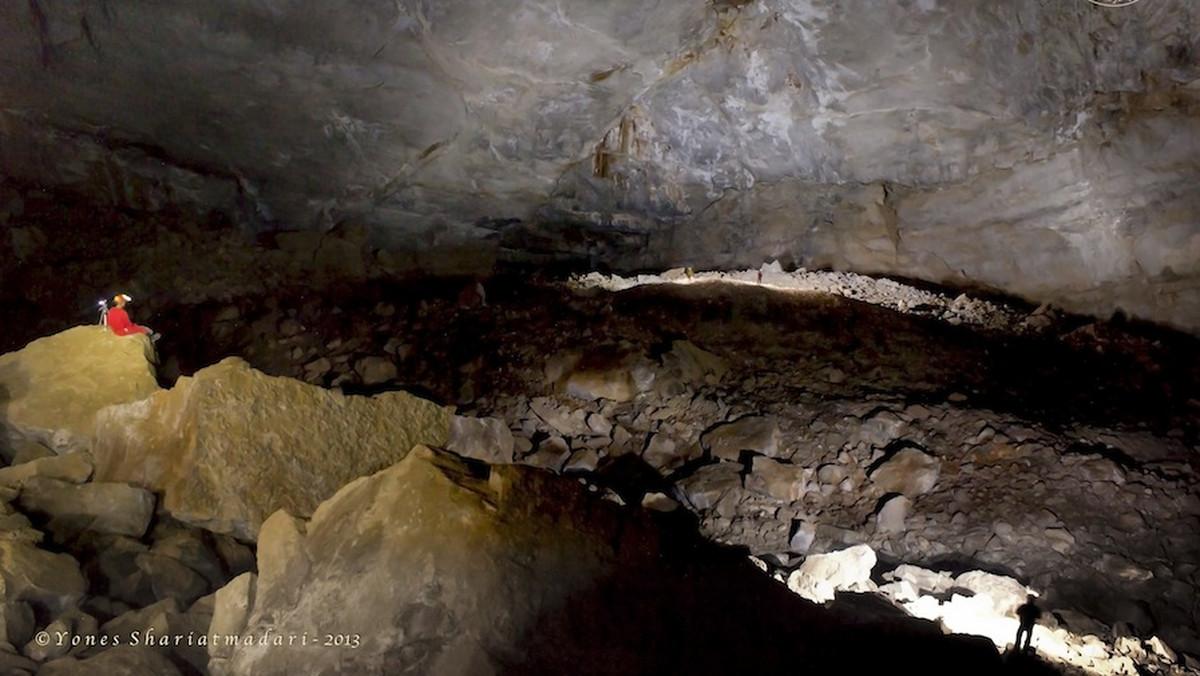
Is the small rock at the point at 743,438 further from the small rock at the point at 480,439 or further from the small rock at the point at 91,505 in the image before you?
the small rock at the point at 91,505

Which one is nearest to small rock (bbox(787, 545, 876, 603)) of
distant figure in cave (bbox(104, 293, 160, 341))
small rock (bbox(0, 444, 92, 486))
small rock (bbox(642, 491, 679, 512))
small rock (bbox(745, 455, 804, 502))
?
small rock (bbox(745, 455, 804, 502))

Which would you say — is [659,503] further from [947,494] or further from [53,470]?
[53,470]

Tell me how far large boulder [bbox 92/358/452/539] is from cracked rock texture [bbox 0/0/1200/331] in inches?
113

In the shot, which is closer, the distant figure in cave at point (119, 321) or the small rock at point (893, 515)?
the small rock at point (893, 515)

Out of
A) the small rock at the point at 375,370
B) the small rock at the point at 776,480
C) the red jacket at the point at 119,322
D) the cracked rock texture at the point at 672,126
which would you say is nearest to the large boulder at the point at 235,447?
the red jacket at the point at 119,322

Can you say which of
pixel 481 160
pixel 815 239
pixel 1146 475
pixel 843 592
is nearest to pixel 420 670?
pixel 843 592

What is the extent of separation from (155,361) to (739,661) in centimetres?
395

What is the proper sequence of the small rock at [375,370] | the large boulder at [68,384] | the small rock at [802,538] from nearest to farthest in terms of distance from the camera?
the small rock at [802,538]
the large boulder at [68,384]
the small rock at [375,370]

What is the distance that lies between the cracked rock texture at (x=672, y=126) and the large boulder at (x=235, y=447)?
2.87 m

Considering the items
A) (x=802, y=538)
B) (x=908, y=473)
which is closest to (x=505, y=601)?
(x=802, y=538)

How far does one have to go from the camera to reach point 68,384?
371 centimetres

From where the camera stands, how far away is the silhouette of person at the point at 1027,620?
2631 mm

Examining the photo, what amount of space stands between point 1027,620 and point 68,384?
4.86 metres

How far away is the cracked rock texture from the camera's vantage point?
4555 millimetres
